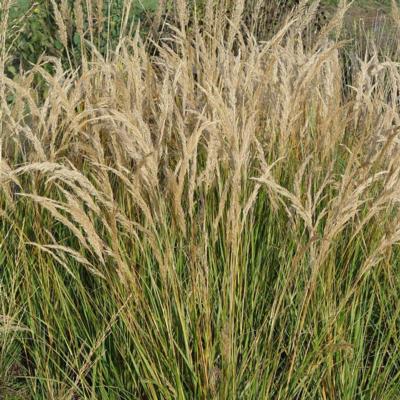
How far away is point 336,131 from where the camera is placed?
2500 millimetres

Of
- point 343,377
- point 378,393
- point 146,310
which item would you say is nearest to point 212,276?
point 146,310

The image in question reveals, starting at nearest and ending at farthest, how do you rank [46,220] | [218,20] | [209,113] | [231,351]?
[231,351]
[209,113]
[46,220]
[218,20]

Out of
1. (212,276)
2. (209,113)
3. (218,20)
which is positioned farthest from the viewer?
(218,20)

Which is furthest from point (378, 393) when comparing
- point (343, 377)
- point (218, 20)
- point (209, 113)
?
point (218, 20)

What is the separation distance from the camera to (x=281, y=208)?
2.54m

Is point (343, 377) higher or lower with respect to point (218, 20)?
lower

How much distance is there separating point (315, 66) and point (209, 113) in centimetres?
38

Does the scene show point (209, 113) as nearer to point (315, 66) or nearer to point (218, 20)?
point (315, 66)

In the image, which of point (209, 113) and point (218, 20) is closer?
point (209, 113)

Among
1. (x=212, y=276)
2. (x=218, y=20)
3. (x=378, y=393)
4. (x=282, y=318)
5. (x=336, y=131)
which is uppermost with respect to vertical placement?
(x=218, y=20)

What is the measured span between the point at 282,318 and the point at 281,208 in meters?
0.38

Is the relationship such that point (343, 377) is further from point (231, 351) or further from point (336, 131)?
point (336, 131)

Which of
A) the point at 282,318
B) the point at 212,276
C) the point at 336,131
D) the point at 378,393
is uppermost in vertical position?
the point at 336,131

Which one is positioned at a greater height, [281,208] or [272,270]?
[281,208]
